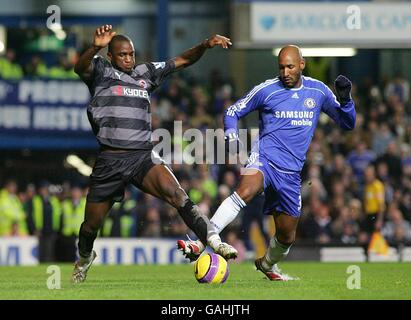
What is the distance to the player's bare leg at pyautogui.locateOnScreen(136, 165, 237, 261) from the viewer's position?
1031 cm

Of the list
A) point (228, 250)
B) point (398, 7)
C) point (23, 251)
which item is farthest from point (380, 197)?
point (228, 250)

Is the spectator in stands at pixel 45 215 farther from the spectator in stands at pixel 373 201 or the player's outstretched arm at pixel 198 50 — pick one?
the player's outstretched arm at pixel 198 50

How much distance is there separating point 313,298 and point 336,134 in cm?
1418

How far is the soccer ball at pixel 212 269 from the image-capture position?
10.5 m

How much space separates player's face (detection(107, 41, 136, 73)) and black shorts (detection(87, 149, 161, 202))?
2.78 feet

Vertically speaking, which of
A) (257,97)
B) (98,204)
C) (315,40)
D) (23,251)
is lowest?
(23,251)

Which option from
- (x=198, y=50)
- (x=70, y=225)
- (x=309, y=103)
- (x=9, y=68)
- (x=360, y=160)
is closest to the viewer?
(x=198, y=50)

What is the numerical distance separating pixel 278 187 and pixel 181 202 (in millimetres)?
1121

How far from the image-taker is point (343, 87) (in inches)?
439

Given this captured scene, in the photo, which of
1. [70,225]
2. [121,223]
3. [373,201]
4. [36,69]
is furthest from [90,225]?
[36,69]

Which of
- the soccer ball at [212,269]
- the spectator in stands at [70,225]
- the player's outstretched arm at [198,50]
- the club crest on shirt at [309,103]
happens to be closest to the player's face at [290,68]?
the club crest on shirt at [309,103]

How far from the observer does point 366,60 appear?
89.7 feet

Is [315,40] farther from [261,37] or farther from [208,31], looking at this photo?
[208,31]

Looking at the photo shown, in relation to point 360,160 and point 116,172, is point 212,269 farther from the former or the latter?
point 360,160
